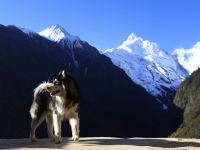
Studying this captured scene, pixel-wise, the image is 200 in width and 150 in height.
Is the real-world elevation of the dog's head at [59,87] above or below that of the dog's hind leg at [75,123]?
above

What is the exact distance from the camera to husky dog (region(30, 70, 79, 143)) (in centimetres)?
2005

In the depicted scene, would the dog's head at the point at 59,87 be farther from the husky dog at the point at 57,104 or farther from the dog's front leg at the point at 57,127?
the dog's front leg at the point at 57,127

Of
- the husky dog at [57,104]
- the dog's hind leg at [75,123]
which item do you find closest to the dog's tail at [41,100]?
the husky dog at [57,104]

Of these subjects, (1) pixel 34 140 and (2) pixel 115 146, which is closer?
(2) pixel 115 146

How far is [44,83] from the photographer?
72.1 feet

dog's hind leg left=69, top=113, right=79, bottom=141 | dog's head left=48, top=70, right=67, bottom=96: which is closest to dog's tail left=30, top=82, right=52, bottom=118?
dog's hind leg left=69, top=113, right=79, bottom=141

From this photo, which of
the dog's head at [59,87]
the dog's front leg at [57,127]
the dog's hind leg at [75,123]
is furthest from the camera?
the dog's hind leg at [75,123]

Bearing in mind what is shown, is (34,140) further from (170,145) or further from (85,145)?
(170,145)

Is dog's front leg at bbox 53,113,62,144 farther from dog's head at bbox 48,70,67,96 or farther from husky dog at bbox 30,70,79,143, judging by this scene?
dog's head at bbox 48,70,67,96

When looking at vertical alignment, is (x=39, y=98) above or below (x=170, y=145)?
above

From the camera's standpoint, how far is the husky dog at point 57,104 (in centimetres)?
2005

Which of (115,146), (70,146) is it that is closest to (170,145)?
(115,146)

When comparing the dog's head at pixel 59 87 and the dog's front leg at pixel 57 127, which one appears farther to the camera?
the dog's front leg at pixel 57 127

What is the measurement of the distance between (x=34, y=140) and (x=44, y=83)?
2259 mm
